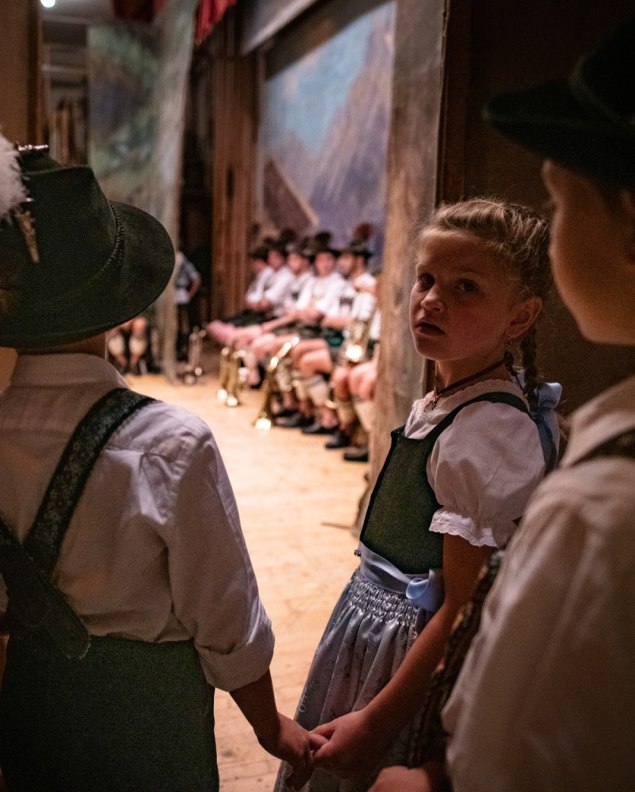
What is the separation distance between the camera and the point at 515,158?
7.46 feet

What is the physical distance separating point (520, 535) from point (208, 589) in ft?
1.74

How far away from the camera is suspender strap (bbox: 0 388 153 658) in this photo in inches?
41.4

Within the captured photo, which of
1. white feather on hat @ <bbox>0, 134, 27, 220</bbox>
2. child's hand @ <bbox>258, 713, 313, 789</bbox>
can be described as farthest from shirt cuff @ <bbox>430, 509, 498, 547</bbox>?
white feather on hat @ <bbox>0, 134, 27, 220</bbox>

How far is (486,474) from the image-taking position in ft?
3.80

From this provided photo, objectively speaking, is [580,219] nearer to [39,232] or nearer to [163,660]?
[39,232]

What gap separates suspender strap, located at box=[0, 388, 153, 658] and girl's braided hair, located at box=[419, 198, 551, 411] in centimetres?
64

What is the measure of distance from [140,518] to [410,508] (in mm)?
497

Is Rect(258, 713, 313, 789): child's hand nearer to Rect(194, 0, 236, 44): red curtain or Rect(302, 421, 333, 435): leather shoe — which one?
Rect(302, 421, 333, 435): leather shoe

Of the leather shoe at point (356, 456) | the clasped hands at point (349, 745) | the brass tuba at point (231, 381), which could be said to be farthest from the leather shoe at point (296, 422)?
the clasped hands at point (349, 745)

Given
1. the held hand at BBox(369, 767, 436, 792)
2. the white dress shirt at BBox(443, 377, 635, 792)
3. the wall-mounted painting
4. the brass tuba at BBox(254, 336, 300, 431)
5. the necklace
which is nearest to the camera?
the white dress shirt at BBox(443, 377, 635, 792)

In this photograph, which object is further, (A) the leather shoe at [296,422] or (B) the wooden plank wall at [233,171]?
(B) the wooden plank wall at [233,171]

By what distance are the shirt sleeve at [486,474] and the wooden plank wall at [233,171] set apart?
992cm

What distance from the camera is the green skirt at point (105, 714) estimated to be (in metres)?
1.12

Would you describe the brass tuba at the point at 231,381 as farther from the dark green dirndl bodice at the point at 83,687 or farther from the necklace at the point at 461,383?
the dark green dirndl bodice at the point at 83,687
